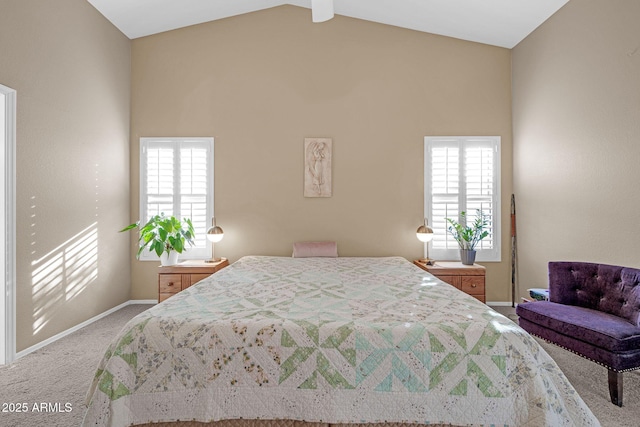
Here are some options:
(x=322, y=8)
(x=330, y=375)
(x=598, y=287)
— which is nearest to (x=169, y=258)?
(x=330, y=375)

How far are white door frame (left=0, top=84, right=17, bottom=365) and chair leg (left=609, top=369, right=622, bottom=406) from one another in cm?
451

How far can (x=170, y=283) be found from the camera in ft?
11.8

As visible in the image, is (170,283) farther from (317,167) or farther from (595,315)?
(595,315)

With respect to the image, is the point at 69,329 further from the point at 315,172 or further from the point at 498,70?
the point at 498,70

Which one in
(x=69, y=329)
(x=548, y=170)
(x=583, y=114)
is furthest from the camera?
(x=548, y=170)

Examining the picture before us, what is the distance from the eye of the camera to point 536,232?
3.71 meters

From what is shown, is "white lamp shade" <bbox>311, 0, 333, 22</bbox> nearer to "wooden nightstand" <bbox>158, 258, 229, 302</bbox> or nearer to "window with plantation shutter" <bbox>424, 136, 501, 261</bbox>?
"window with plantation shutter" <bbox>424, 136, 501, 261</bbox>

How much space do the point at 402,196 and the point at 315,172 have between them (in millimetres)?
1188

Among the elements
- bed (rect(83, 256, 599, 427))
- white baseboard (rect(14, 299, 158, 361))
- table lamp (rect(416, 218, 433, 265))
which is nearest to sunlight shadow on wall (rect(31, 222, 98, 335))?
white baseboard (rect(14, 299, 158, 361))

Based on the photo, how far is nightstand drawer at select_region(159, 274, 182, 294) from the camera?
3574 mm

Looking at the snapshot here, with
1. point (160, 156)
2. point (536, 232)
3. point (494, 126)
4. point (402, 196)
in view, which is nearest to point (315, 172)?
point (402, 196)

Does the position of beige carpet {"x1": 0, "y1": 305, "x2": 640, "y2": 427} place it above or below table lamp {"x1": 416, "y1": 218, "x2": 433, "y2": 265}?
below

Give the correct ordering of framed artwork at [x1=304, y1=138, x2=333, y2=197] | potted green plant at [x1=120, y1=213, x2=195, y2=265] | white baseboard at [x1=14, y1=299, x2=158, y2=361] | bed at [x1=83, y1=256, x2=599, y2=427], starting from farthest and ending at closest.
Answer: framed artwork at [x1=304, y1=138, x2=333, y2=197] < potted green plant at [x1=120, y1=213, x2=195, y2=265] < white baseboard at [x1=14, y1=299, x2=158, y2=361] < bed at [x1=83, y1=256, x2=599, y2=427]

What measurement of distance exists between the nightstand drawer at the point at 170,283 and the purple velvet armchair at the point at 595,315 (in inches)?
135
